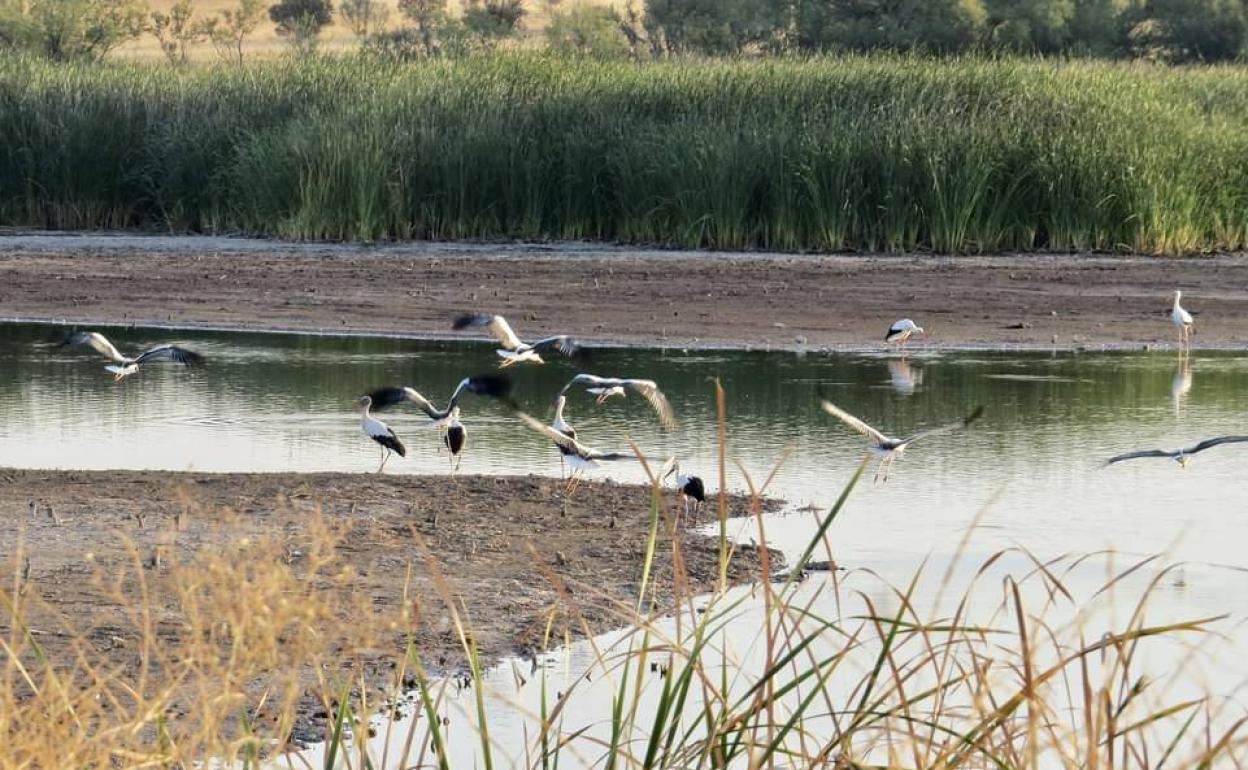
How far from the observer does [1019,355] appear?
56.1 feet

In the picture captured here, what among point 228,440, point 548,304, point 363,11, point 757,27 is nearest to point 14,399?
point 228,440

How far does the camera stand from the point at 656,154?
77.6 feet

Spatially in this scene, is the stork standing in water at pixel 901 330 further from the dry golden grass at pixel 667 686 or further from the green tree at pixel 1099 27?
the green tree at pixel 1099 27

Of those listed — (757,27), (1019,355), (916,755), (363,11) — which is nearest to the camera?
(916,755)

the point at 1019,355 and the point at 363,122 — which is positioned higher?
the point at 363,122

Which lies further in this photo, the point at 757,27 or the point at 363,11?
the point at 363,11

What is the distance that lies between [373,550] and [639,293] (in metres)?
11.6

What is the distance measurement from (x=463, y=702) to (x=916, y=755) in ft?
10.2

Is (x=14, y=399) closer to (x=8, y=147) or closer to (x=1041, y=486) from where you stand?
(x=1041, y=486)

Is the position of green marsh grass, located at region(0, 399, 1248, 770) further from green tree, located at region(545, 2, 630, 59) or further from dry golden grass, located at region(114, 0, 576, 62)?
dry golden grass, located at region(114, 0, 576, 62)

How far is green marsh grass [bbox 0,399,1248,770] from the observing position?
12.7ft

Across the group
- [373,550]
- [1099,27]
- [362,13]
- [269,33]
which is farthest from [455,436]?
[269,33]

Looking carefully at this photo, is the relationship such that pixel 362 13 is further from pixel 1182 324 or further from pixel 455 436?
pixel 455 436

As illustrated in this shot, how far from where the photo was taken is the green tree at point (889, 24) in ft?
162
